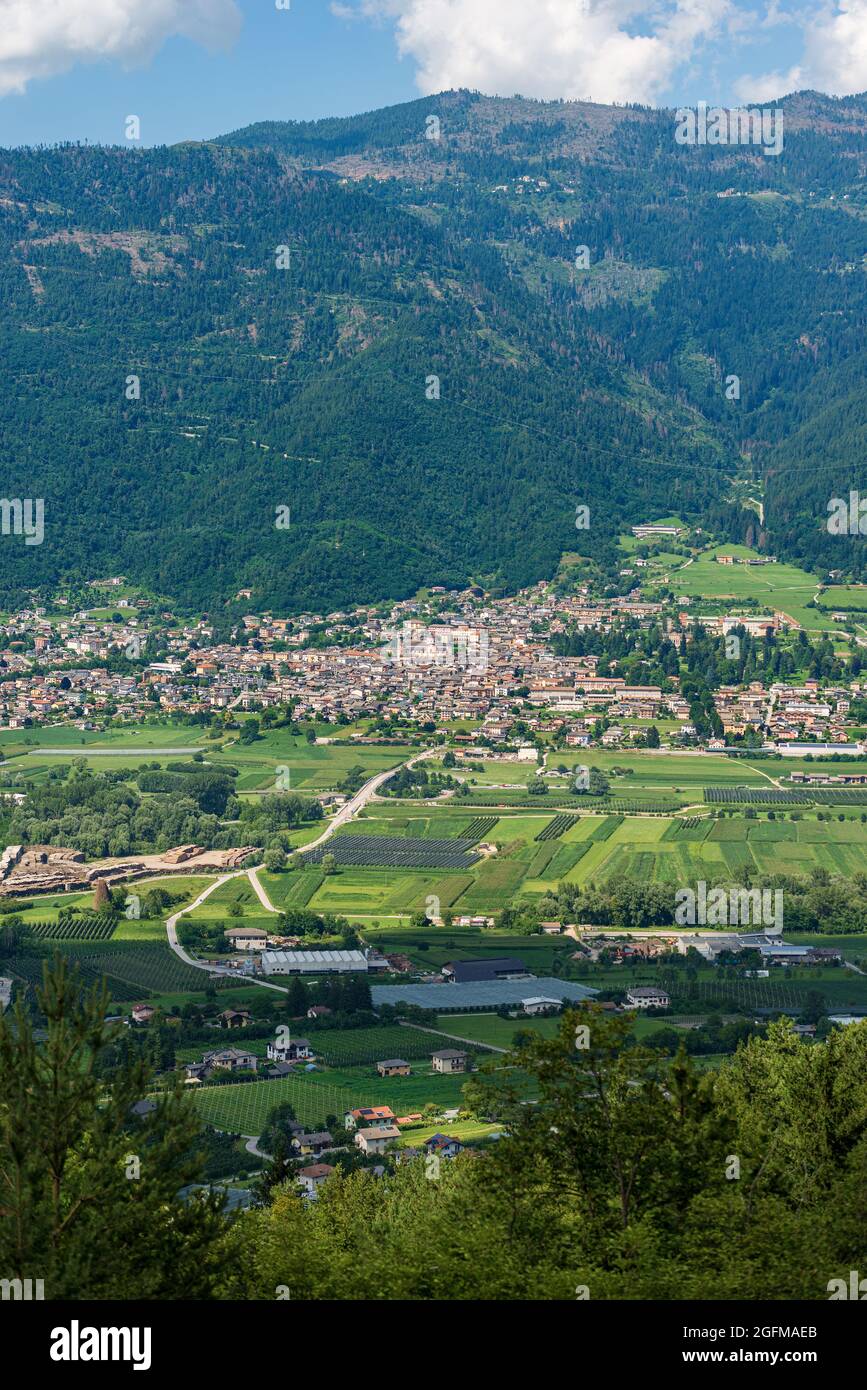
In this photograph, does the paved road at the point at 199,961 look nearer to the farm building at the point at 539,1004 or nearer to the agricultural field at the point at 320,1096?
the farm building at the point at 539,1004

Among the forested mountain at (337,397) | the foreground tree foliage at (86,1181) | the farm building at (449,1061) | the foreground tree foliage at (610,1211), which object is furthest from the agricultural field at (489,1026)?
the forested mountain at (337,397)

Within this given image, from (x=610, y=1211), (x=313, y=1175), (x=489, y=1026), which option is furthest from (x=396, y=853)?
(x=610, y=1211)

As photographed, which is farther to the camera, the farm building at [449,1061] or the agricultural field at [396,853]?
the agricultural field at [396,853]

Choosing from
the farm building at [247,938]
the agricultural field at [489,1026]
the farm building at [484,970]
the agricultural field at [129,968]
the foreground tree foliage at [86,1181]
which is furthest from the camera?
the farm building at [247,938]

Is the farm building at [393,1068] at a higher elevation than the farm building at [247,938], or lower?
lower

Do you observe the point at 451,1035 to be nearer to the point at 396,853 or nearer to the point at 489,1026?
the point at 489,1026

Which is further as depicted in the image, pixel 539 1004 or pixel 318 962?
A: pixel 318 962
